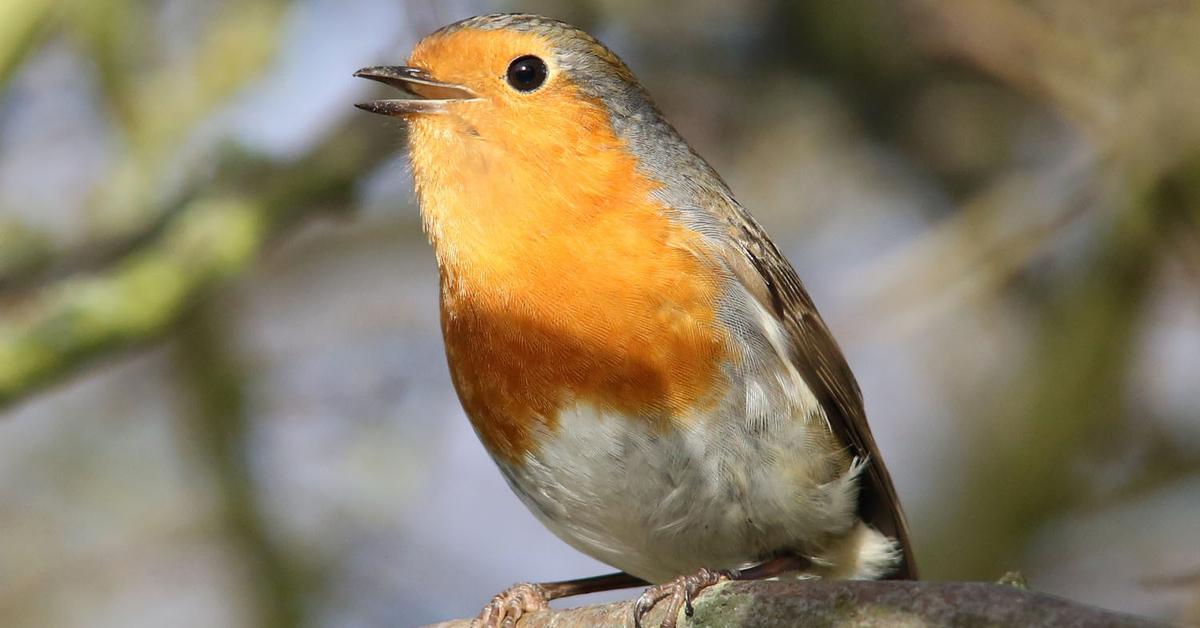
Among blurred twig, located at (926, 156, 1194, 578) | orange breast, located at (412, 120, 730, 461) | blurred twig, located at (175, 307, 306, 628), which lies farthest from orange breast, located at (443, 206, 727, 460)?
blurred twig, located at (926, 156, 1194, 578)

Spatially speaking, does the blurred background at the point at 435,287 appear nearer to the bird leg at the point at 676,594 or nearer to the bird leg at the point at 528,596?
the bird leg at the point at 528,596

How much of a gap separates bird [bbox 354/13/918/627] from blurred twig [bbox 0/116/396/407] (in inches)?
26.4

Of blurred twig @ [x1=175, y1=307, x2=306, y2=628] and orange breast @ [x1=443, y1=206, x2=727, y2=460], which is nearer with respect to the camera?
orange breast @ [x1=443, y1=206, x2=727, y2=460]

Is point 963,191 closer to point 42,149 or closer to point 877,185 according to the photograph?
point 877,185

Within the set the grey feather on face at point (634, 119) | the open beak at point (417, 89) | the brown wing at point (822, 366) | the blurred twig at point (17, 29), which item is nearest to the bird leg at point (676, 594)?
the brown wing at point (822, 366)

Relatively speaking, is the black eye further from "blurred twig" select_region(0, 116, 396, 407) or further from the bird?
"blurred twig" select_region(0, 116, 396, 407)

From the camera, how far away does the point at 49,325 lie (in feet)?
14.1

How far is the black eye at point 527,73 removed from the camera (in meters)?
4.47

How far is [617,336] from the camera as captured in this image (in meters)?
3.97

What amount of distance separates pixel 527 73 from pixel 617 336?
1.04 metres

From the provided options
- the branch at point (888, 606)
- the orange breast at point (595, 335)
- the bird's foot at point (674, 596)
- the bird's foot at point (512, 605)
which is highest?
the orange breast at point (595, 335)

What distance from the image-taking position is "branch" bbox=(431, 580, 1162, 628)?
2.50m

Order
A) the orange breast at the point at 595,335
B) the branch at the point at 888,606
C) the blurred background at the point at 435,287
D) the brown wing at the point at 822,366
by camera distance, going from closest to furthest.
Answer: the branch at the point at 888,606 → the orange breast at the point at 595,335 → the brown wing at the point at 822,366 → the blurred background at the point at 435,287

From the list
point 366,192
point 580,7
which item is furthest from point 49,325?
point 580,7
